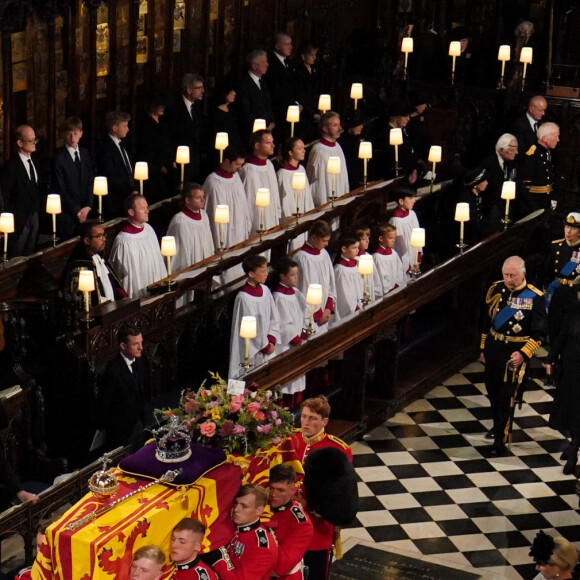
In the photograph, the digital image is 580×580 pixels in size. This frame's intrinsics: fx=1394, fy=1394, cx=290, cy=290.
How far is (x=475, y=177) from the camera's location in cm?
1669

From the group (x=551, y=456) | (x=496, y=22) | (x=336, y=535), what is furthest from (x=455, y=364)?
(x=496, y=22)

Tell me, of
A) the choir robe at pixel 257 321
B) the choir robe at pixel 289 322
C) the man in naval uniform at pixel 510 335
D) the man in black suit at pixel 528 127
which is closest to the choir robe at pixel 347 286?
the choir robe at pixel 289 322

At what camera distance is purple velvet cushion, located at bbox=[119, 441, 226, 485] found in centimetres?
791

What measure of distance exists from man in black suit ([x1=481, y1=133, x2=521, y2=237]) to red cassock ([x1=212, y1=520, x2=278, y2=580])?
362 inches

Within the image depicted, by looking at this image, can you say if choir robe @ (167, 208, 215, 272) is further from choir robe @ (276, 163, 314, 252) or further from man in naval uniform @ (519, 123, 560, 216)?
man in naval uniform @ (519, 123, 560, 216)

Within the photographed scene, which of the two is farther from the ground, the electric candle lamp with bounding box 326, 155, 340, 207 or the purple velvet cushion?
the electric candle lamp with bounding box 326, 155, 340, 207

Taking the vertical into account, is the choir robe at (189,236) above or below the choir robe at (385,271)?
above

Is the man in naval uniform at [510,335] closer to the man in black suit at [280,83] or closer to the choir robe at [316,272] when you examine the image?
the choir robe at [316,272]

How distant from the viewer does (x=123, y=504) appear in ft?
25.1

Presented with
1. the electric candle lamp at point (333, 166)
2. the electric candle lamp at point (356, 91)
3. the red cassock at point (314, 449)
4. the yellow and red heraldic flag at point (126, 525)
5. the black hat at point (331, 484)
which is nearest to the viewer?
the yellow and red heraldic flag at point (126, 525)

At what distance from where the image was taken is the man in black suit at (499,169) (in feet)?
55.9

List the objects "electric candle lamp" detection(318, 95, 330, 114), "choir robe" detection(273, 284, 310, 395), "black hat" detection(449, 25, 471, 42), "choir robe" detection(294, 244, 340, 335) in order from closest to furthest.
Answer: "choir robe" detection(273, 284, 310, 395) → "choir robe" detection(294, 244, 340, 335) → "electric candle lamp" detection(318, 95, 330, 114) → "black hat" detection(449, 25, 471, 42)

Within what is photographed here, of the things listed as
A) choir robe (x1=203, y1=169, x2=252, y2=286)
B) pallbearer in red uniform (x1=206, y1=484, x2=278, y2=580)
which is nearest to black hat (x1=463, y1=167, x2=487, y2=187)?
choir robe (x1=203, y1=169, x2=252, y2=286)

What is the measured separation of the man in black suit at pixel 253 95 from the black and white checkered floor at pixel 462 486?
453cm
